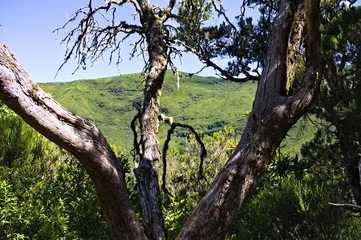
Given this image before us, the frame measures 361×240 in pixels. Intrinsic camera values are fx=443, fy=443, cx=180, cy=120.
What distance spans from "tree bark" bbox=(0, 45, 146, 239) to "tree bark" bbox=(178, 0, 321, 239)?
1.15ft

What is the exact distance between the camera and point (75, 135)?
88.7 inches

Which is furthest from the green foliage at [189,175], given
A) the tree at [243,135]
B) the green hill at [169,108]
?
the green hill at [169,108]

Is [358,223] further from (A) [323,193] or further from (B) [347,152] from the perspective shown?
(B) [347,152]

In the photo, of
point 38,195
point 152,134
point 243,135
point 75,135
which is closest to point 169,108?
point 38,195

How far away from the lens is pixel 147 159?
11.3 feet

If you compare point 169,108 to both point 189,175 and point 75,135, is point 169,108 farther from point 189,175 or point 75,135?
point 75,135

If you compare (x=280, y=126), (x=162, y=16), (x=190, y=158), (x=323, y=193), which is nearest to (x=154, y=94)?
(x=162, y=16)

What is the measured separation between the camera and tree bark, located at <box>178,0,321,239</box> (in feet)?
7.72

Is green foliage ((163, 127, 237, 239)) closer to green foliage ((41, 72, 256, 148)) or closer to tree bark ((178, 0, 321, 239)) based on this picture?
tree bark ((178, 0, 321, 239))

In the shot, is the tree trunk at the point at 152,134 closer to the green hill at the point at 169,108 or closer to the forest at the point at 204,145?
the forest at the point at 204,145

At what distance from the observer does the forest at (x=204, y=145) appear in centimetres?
235

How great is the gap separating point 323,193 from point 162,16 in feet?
23.9

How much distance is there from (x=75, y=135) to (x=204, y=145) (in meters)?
3.96

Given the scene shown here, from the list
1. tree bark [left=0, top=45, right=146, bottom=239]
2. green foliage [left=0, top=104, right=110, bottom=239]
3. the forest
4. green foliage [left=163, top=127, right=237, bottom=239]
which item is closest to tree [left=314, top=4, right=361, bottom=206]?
the forest
